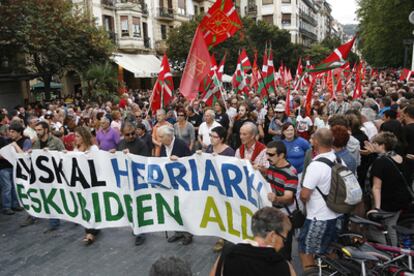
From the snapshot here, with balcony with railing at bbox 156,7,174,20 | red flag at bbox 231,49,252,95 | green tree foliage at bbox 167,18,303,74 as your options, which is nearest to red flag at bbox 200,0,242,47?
red flag at bbox 231,49,252,95

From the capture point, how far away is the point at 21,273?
4.38 m

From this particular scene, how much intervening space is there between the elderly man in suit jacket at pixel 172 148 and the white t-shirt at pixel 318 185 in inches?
81.6

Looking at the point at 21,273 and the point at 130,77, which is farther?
the point at 130,77

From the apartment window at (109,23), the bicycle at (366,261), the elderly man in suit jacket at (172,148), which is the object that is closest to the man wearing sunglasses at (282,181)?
the bicycle at (366,261)

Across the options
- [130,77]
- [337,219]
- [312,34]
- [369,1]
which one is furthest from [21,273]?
[312,34]

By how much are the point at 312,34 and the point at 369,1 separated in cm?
5621

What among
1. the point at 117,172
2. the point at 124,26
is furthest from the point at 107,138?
the point at 124,26

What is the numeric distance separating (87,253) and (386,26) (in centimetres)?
2985

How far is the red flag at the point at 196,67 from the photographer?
7.20 metres

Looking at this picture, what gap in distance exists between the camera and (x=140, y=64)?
31.1 metres

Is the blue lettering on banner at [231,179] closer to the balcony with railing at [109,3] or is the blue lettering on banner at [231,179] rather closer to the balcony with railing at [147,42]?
the balcony with railing at [109,3]

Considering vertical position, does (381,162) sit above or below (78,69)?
below

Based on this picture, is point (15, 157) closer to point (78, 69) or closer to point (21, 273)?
point (21, 273)

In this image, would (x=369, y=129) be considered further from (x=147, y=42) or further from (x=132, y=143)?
(x=147, y=42)
